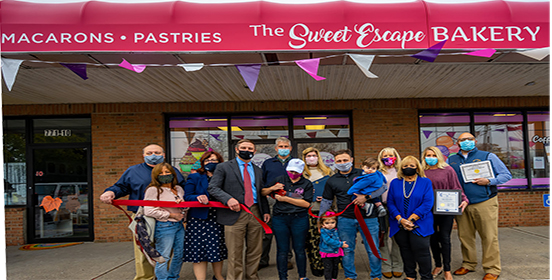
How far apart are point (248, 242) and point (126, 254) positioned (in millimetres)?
3059

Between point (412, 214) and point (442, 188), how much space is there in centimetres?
64

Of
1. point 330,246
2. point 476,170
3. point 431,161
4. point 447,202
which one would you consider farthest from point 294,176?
point 476,170

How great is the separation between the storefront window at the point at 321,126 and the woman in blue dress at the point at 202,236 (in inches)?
142

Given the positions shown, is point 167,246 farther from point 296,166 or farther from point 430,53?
point 430,53

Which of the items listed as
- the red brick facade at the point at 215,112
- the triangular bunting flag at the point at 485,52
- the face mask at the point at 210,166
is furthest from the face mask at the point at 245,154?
the red brick facade at the point at 215,112

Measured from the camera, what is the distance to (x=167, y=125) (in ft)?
25.3

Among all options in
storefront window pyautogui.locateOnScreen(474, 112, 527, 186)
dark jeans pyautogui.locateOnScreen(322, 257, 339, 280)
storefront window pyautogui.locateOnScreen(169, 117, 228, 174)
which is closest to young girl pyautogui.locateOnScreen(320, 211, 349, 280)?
dark jeans pyautogui.locateOnScreen(322, 257, 339, 280)

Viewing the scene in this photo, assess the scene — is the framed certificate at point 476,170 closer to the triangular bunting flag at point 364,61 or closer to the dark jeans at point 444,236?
the dark jeans at point 444,236

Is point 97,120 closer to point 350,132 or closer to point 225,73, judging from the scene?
point 225,73

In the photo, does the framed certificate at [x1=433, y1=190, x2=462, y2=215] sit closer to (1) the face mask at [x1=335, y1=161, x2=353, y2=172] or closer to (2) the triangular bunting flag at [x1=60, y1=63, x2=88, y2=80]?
(1) the face mask at [x1=335, y1=161, x2=353, y2=172]

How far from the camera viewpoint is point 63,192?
7.50 m

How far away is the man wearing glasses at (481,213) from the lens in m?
4.56

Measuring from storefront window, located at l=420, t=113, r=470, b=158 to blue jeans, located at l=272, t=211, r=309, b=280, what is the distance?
4.64 metres

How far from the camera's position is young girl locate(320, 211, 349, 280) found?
4.15 meters
